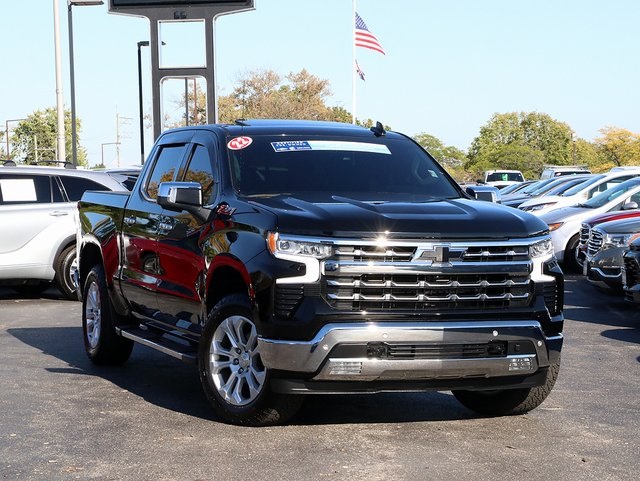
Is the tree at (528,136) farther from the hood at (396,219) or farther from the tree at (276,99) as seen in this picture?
the hood at (396,219)

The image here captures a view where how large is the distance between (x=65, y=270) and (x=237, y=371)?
8744mm

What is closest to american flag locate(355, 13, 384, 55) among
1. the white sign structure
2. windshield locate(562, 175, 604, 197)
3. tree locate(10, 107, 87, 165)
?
windshield locate(562, 175, 604, 197)

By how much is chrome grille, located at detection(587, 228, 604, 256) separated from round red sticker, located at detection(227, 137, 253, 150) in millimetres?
8248

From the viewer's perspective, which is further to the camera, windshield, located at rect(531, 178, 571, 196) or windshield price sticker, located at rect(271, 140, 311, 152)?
windshield, located at rect(531, 178, 571, 196)

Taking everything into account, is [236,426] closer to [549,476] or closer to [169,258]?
[169,258]

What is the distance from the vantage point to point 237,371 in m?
6.96

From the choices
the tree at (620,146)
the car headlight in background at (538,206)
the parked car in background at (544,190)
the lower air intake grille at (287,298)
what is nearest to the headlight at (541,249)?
the lower air intake grille at (287,298)

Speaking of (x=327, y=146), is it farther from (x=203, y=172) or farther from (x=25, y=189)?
(x=25, y=189)

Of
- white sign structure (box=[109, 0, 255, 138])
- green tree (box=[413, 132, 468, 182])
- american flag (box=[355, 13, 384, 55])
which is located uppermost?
american flag (box=[355, 13, 384, 55])

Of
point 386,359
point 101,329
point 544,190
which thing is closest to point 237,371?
point 386,359

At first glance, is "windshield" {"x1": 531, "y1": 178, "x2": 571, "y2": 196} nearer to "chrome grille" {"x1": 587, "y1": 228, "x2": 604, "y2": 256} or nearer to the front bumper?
"chrome grille" {"x1": 587, "y1": 228, "x2": 604, "y2": 256}

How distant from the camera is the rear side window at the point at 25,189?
15.2m

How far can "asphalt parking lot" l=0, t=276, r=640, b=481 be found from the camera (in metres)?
5.90

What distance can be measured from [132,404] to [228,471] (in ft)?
7.03
